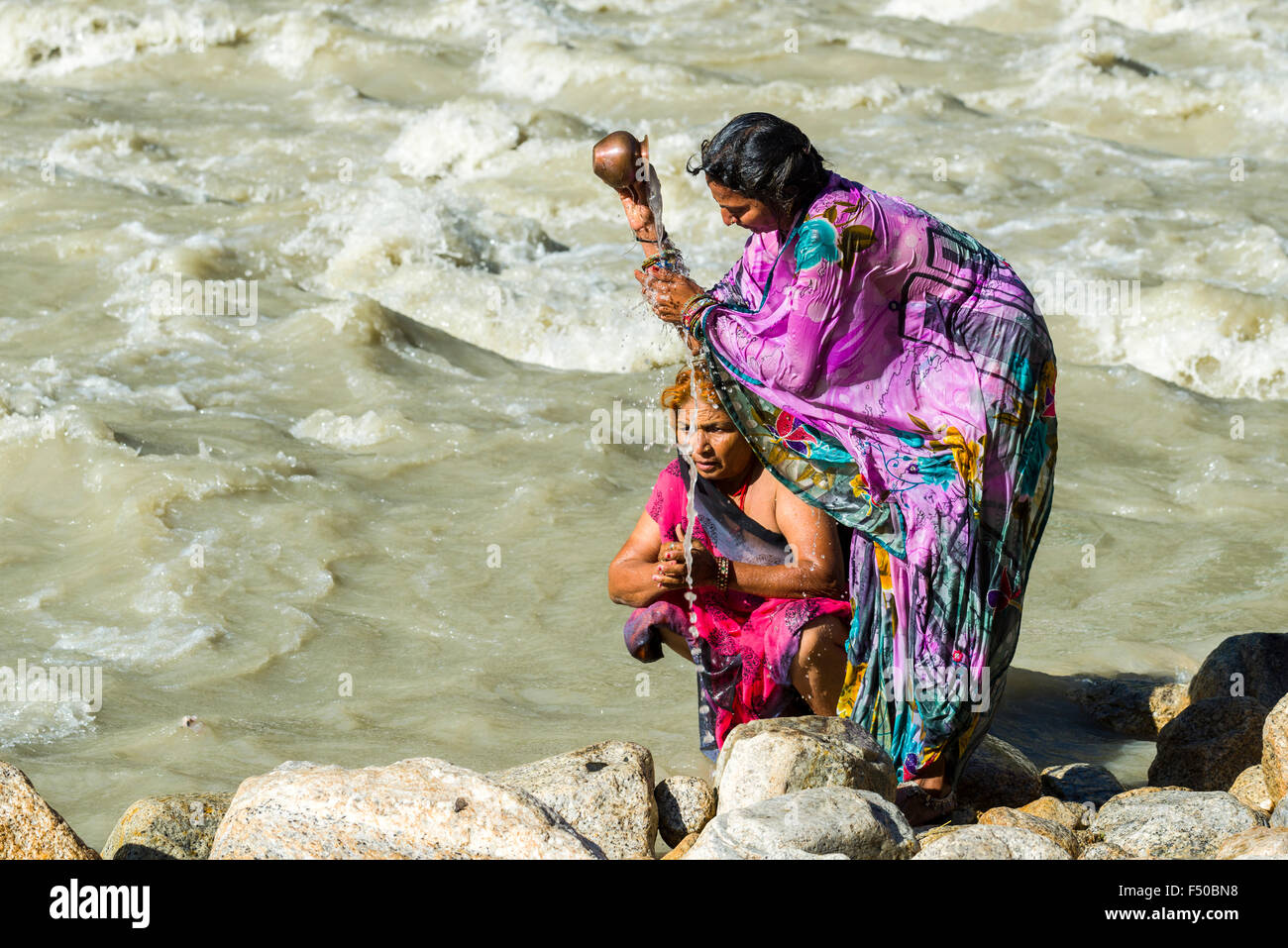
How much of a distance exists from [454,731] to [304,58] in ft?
37.5

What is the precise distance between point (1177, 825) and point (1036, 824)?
11.8 inches

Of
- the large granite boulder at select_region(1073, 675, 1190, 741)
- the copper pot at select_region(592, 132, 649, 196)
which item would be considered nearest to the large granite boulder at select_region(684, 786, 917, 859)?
the copper pot at select_region(592, 132, 649, 196)

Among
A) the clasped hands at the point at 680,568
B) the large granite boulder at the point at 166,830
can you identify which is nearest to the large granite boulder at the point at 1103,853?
the clasped hands at the point at 680,568

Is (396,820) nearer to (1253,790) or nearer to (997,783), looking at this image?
(997,783)

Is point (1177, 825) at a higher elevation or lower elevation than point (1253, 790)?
higher

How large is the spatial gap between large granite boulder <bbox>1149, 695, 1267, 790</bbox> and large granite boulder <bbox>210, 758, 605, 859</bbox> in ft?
6.23

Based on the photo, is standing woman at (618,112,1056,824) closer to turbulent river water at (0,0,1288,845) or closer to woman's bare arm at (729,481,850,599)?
woman's bare arm at (729,481,850,599)

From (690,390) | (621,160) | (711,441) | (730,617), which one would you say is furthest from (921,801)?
(621,160)

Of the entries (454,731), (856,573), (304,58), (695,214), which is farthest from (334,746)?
(304,58)

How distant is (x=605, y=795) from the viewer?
3387 mm

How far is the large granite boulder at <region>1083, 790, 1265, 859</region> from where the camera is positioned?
3.21 meters
